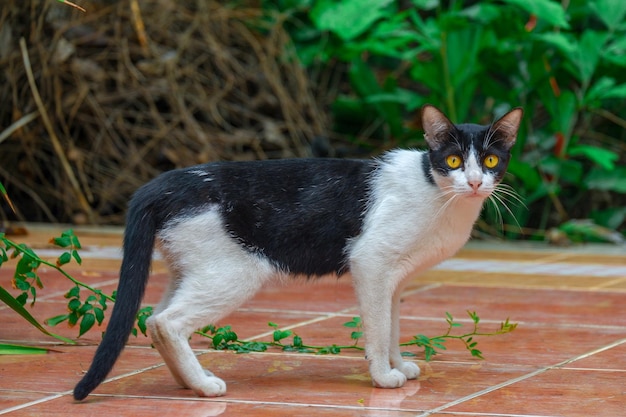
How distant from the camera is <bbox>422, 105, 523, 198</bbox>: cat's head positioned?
9.29 feet

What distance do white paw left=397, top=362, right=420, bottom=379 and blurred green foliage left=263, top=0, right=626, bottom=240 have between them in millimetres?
3459

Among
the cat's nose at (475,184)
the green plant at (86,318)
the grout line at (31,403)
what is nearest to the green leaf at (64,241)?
the green plant at (86,318)

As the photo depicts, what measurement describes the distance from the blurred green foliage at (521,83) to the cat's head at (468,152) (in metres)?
3.26

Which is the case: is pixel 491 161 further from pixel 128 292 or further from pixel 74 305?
pixel 74 305

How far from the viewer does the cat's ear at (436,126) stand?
2.91 m

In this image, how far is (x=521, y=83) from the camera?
22.4ft

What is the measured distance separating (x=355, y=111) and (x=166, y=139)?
1355 millimetres

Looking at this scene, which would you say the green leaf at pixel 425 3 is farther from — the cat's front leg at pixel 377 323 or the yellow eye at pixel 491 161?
the cat's front leg at pixel 377 323

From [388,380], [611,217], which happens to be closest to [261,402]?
[388,380]

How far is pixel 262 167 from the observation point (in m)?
2.96

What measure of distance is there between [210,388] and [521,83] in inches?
183

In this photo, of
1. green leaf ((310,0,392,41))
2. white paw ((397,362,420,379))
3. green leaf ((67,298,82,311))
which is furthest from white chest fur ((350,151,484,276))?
green leaf ((310,0,392,41))

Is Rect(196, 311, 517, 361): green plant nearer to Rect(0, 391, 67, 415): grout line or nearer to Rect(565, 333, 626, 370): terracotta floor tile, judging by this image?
Rect(565, 333, 626, 370): terracotta floor tile

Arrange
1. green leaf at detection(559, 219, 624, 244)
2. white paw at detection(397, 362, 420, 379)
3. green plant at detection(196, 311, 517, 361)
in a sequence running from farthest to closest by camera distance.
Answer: green leaf at detection(559, 219, 624, 244), green plant at detection(196, 311, 517, 361), white paw at detection(397, 362, 420, 379)
